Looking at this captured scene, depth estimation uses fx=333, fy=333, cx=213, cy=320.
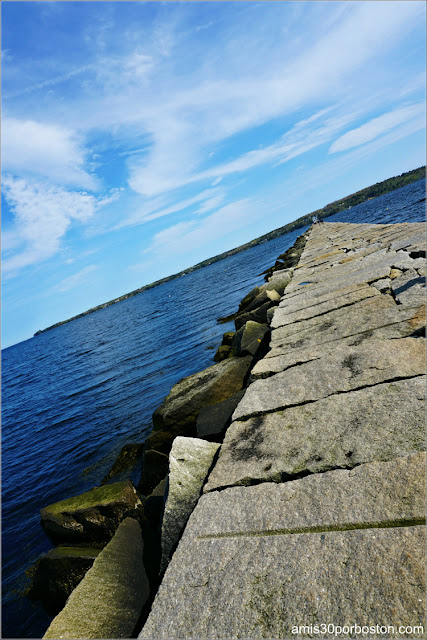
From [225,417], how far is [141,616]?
202cm

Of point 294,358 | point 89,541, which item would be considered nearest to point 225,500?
point 294,358

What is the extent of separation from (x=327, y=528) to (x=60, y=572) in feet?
14.1

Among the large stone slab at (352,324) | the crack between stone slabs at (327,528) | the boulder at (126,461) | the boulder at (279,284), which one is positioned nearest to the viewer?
the crack between stone slabs at (327,528)

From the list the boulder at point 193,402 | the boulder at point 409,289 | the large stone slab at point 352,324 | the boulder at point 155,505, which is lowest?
the boulder at point 155,505

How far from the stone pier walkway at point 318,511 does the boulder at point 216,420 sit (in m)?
0.82

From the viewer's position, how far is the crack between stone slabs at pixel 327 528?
155cm

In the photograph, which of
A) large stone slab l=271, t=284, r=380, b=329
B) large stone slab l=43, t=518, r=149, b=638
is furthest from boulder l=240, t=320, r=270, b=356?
large stone slab l=43, t=518, r=149, b=638

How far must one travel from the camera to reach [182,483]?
2682 millimetres

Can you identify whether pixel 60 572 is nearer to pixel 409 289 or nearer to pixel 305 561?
pixel 305 561

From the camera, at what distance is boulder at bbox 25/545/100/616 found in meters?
4.20

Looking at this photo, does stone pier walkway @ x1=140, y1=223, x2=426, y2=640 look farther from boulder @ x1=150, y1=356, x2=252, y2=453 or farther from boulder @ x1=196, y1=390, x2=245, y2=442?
boulder @ x1=150, y1=356, x2=252, y2=453

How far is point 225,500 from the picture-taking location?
2.20 metres

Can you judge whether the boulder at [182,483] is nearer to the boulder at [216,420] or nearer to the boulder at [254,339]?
the boulder at [216,420]

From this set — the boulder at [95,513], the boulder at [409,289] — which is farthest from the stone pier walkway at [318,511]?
the boulder at [95,513]
